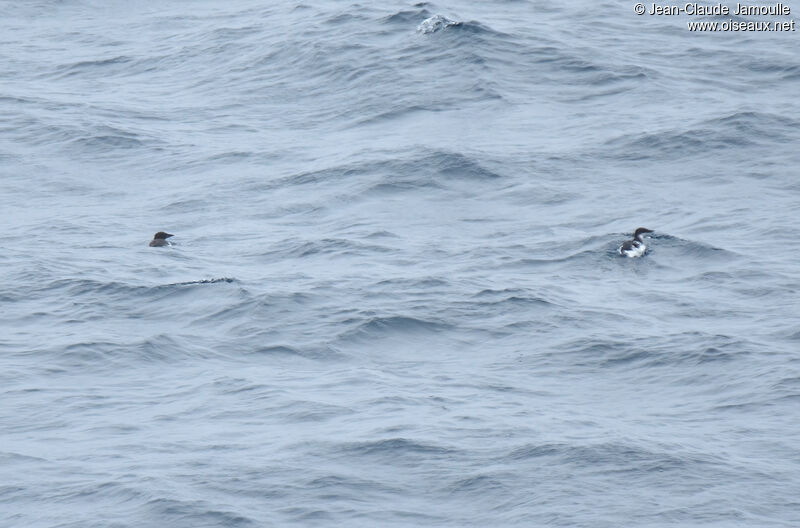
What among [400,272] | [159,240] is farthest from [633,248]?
[159,240]

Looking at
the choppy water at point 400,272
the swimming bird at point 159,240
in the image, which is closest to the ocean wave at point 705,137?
the choppy water at point 400,272

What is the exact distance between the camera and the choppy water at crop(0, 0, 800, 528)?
18.1 meters

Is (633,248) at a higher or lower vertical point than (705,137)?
lower

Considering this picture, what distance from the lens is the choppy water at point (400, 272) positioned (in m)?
18.1

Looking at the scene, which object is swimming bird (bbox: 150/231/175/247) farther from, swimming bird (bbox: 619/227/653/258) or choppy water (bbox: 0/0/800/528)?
swimming bird (bbox: 619/227/653/258)

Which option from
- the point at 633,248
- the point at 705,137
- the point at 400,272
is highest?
the point at 705,137

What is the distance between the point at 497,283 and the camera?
2447cm

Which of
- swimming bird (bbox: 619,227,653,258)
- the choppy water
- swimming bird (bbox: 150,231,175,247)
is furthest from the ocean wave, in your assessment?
swimming bird (bbox: 150,231,175,247)

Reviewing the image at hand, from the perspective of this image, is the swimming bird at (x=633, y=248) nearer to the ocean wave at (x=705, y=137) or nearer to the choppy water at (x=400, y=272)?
the choppy water at (x=400, y=272)

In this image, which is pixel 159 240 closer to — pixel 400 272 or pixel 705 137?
pixel 400 272

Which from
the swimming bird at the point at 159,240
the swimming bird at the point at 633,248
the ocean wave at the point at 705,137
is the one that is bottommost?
the swimming bird at the point at 159,240

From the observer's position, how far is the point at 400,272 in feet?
82.9

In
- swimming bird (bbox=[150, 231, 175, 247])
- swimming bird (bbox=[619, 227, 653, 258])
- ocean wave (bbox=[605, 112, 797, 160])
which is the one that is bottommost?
swimming bird (bbox=[150, 231, 175, 247])

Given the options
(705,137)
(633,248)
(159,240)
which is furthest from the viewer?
(705,137)
